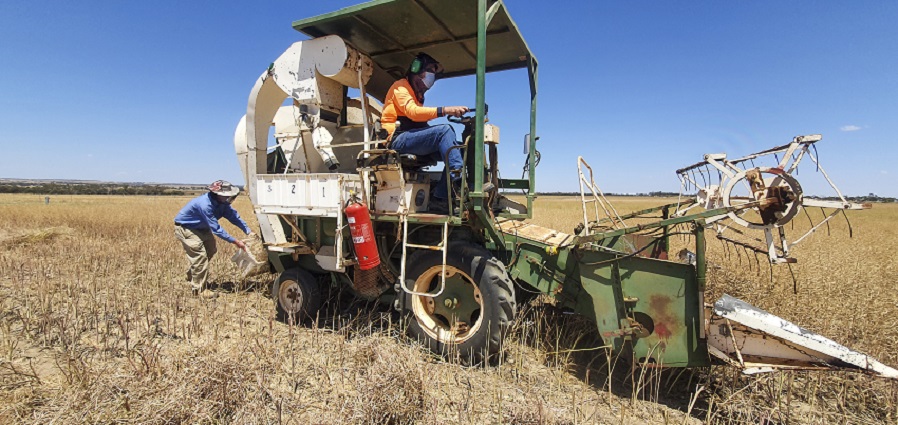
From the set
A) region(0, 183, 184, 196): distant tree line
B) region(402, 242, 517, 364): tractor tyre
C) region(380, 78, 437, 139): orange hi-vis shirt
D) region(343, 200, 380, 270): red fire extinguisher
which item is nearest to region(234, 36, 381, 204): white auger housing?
region(380, 78, 437, 139): orange hi-vis shirt

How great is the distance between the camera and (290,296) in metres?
4.82

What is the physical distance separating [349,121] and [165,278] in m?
3.85

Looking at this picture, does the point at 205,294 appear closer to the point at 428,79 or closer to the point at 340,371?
the point at 340,371

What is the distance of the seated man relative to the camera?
12.7ft

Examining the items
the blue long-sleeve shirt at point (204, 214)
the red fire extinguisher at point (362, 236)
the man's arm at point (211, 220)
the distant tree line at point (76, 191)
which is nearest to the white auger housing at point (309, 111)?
the red fire extinguisher at point (362, 236)

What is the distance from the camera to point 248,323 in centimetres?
454

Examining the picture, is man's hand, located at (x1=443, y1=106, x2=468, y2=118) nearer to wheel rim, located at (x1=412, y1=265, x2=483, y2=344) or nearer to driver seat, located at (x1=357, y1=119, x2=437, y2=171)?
driver seat, located at (x1=357, y1=119, x2=437, y2=171)

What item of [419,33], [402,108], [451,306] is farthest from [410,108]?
[451,306]

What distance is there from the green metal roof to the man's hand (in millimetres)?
946

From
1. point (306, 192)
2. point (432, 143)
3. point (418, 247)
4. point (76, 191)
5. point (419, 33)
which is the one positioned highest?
point (419, 33)

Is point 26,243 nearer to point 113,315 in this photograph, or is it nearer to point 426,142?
point 113,315

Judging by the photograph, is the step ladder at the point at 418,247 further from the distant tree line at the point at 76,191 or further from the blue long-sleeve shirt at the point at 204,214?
the distant tree line at the point at 76,191

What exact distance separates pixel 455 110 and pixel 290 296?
290cm

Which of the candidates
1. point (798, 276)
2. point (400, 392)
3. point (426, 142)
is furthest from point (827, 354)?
point (798, 276)
